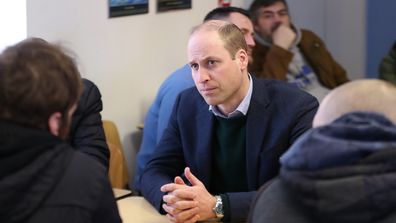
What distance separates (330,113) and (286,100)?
1.06 m

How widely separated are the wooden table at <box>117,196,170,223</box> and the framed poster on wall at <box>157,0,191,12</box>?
66.8 inches

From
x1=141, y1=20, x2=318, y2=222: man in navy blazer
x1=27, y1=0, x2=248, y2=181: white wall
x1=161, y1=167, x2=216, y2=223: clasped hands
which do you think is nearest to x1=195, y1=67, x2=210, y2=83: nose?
x1=141, y1=20, x2=318, y2=222: man in navy blazer

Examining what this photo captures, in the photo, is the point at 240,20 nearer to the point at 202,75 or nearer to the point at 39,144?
the point at 202,75

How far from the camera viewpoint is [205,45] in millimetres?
2562

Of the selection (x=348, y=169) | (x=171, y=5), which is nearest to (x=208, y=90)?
(x=348, y=169)

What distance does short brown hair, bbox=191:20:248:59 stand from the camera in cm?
260

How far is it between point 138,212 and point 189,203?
0.78ft

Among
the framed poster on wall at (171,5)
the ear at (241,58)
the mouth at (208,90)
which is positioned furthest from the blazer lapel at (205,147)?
the framed poster on wall at (171,5)

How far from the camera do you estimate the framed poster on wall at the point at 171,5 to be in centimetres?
400

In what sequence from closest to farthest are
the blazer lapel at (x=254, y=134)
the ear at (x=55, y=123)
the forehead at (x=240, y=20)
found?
the ear at (x=55, y=123)
the blazer lapel at (x=254, y=134)
the forehead at (x=240, y=20)

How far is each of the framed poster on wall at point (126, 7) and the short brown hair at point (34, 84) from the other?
2.16m

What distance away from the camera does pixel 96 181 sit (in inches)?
60.6

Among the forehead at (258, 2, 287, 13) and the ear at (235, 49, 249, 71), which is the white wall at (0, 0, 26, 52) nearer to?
the ear at (235, 49, 249, 71)

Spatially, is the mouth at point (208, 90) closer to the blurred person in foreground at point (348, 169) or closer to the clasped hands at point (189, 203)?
the clasped hands at point (189, 203)
